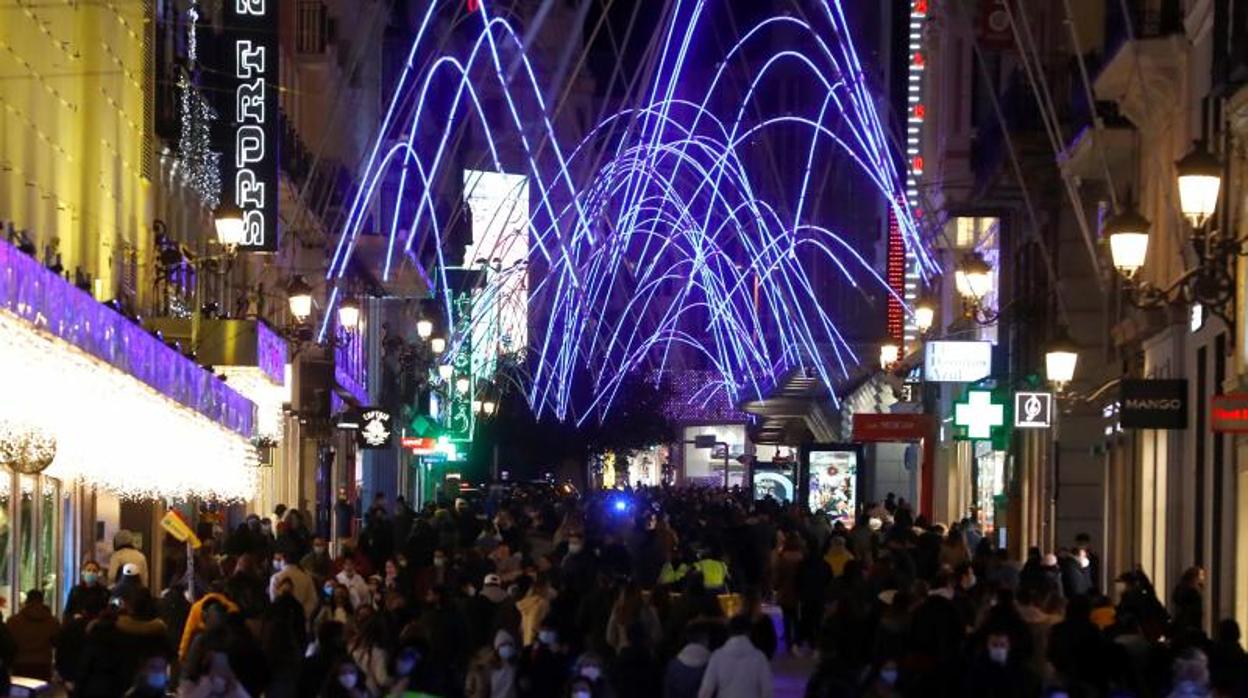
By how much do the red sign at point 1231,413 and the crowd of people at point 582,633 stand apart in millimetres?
1435

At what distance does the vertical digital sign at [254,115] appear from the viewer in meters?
37.2

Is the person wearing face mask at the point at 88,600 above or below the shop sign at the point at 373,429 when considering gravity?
below

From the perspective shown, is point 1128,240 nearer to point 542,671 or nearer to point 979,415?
point 542,671

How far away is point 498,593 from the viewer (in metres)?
23.1

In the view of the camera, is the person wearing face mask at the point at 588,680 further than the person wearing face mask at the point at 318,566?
No

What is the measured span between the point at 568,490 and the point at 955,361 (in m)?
28.7

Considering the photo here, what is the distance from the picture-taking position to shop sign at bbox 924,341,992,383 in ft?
149

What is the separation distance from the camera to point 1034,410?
3675cm

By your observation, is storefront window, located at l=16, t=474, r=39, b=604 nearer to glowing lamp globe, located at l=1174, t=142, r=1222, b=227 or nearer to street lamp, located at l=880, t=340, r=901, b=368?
glowing lamp globe, located at l=1174, t=142, r=1222, b=227

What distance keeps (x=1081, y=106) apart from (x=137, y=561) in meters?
17.2

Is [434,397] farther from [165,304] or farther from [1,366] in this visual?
[1,366]

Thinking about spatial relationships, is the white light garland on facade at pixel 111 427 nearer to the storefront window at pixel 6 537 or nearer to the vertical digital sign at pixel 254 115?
the storefront window at pixel 6 537

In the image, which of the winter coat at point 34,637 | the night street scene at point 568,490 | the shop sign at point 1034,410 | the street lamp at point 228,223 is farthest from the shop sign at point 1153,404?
the winter coat at point 34,637

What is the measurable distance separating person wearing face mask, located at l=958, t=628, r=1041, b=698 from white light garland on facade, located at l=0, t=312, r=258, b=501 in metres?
6.30
